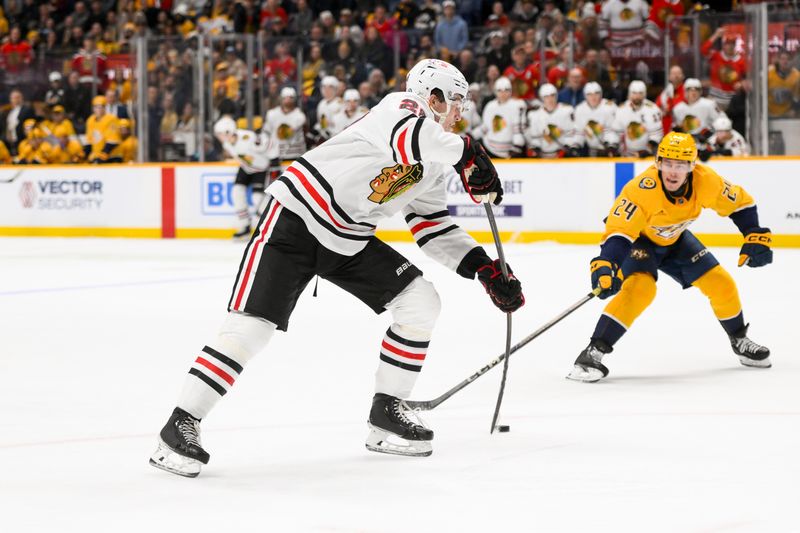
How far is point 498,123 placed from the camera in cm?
1402

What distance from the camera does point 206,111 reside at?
14945 mm

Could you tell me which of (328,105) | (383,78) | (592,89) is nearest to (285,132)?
(328,105)

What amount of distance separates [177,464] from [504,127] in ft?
35.5

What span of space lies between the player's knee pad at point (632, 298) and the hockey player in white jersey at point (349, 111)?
9377 millimetres

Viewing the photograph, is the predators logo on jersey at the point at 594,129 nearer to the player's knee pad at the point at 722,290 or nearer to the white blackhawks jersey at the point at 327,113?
the white blackhawks jersey at the point at 327,113

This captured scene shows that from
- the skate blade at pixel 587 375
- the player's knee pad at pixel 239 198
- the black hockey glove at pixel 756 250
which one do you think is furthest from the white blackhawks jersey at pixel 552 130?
the skate blade at pixel 587 375

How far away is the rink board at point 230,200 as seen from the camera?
11859 millimetres

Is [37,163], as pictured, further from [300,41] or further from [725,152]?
[725,152]

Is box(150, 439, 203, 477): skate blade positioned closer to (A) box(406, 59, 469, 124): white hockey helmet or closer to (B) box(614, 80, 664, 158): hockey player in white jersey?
(A) box(406, 59, 469, 124): white hockey helmet

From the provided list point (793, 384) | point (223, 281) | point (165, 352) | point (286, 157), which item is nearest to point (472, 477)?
point (793, 384)

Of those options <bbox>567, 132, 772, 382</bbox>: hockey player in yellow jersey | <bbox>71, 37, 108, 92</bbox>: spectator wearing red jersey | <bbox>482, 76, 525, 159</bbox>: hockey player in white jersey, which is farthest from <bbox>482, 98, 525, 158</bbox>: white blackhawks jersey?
<bbox>567, 132, 772, 382</bbox>: hockey player in yellow jersey

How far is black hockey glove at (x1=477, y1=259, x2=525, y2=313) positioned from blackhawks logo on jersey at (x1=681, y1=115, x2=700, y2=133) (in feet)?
30.5

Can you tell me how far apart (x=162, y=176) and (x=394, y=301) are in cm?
1149

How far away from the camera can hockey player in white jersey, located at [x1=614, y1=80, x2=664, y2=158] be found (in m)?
13.0
